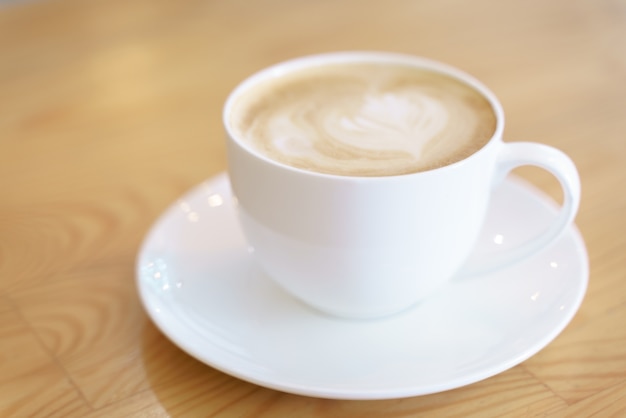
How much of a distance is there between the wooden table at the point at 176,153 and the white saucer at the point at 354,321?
25mm

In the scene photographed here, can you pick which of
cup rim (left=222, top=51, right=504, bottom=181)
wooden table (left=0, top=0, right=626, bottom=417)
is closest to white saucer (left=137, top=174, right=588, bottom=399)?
wooden table (left=0, top=0, right=626, bottom=417)

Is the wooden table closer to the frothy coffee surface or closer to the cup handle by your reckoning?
the cup handle

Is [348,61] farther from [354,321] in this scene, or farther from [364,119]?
[354,321]

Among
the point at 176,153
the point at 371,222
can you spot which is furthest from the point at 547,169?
the point at 176,153

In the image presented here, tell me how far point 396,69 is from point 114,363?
1.21 ft

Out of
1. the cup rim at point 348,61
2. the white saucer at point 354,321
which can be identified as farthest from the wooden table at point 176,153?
the cup rim at point 348,61

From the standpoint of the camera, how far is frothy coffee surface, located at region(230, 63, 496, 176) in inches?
23.4

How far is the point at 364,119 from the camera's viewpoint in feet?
2.14

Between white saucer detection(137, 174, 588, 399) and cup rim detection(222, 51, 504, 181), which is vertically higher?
cup rim detection(222, 51, 504, 181)

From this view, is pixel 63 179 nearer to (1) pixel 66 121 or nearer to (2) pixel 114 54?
(1) pixel 66 121

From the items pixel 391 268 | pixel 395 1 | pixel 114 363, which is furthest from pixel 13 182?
pixel 395 1

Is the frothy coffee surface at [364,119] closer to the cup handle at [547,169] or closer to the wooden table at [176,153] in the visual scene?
the cup handle at [547,169]

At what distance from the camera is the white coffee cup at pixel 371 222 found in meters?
0.55

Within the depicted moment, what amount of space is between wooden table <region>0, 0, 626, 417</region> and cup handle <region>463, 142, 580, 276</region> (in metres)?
0.07
